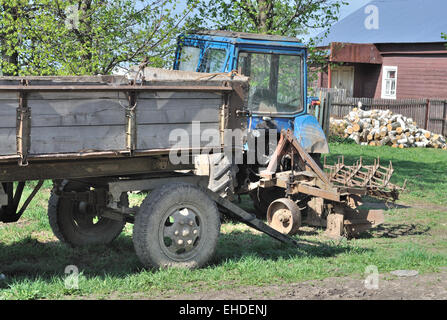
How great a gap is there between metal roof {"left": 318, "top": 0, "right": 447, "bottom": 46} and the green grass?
22.6m

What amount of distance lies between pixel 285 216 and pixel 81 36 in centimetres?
533

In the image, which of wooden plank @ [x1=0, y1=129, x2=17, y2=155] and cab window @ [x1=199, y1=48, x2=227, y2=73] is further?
cab window @ [x1=199, y1=48, x2=227, y2=73]

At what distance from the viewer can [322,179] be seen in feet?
26.7

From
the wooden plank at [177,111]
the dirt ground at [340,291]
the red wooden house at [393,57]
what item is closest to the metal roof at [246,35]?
the wooden plank at [177,111]

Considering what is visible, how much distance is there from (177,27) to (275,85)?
3204mm

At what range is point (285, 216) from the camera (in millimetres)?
8227

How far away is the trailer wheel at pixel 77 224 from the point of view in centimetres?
680

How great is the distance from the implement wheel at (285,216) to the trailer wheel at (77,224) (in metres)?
2.28

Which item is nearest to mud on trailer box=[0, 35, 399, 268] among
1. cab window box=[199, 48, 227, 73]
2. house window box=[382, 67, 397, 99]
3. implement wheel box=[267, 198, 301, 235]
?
implement wheel box=[267, 198, 301, 235]

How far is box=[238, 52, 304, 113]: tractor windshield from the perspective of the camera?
895 cm

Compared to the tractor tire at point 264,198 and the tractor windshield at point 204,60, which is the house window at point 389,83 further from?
the tractor tire at point 264,198

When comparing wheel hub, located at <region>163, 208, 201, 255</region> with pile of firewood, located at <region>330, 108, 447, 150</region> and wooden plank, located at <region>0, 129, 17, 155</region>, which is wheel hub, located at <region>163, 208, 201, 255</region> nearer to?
wooden plank, located at <region>0, 129, 17, 155</region>

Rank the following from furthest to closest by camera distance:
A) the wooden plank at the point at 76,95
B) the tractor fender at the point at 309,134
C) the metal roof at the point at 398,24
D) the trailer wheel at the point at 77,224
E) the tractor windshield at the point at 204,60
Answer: the metal roof at the point at 398,24 < the tractor fender at the point at 309,134 < the tractor windshield at the point at 204,60 < the trailer wheel at the point at 77,224 < the wooden plank at the point at 76,95
